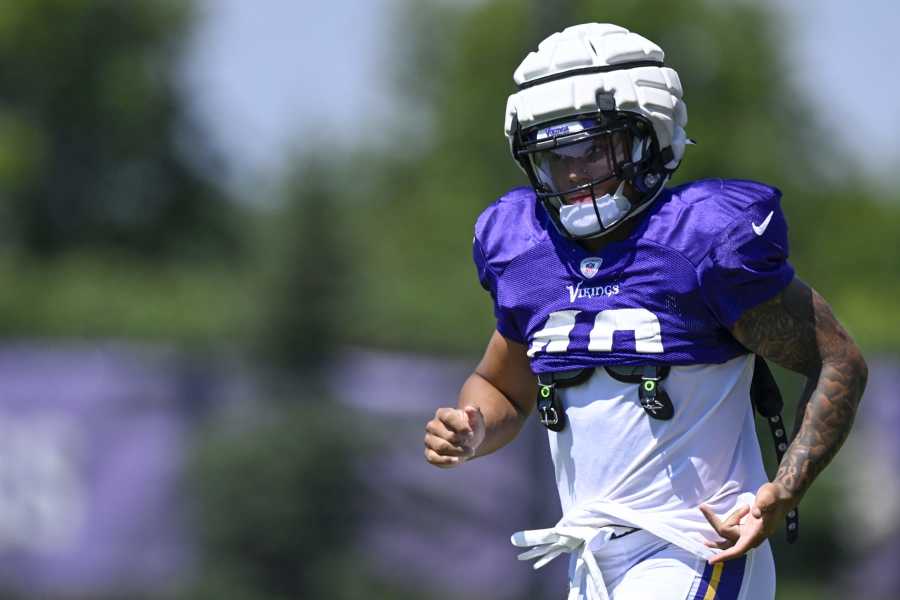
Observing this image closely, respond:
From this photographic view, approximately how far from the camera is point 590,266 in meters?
3.85

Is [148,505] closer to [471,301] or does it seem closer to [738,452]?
[471,301]

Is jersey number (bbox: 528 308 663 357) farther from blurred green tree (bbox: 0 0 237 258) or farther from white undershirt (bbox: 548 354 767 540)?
blurred green tree (bbox: 0 0 237 258)

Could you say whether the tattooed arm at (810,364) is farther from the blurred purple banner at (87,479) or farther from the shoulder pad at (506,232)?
the blurred purple banner at (87,479)

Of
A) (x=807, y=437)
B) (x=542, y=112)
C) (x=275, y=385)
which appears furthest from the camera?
(x=275, y=385)

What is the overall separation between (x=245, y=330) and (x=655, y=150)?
41.9 feet

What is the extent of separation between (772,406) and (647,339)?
15.7 inches

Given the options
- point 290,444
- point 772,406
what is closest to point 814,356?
point 772,406

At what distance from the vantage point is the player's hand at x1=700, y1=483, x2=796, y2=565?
350cm

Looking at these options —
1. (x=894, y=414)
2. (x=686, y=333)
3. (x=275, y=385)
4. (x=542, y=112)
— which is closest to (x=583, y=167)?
(x=542, y=112)

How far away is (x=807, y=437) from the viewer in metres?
3.63

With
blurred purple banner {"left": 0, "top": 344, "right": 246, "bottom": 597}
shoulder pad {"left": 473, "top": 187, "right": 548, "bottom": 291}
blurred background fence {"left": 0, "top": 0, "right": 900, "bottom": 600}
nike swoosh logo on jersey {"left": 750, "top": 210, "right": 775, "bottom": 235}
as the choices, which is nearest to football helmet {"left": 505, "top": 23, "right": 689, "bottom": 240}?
shoulder pad {"left": 473, "top": 187, "right": 548, "bottom": 291}

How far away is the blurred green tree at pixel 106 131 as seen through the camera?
33531 millimetres

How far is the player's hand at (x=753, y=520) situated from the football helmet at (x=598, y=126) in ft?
2.46

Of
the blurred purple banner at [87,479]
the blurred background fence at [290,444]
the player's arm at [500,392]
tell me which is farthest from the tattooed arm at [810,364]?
the blurred purple banner at [87,479]
